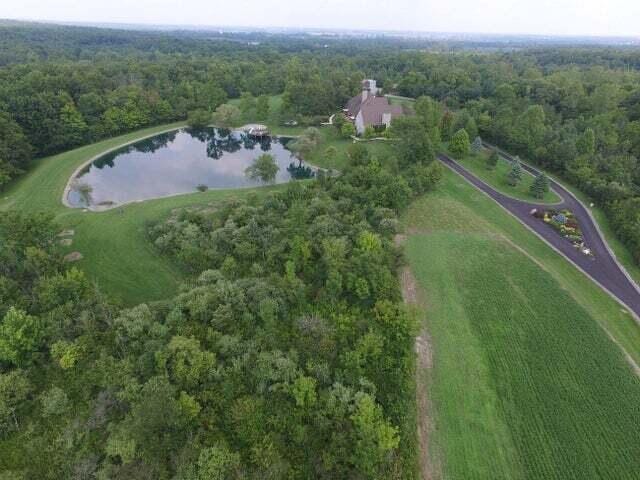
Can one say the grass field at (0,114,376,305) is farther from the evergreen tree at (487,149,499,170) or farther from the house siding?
the evergreen tree at (487,149,499,170)

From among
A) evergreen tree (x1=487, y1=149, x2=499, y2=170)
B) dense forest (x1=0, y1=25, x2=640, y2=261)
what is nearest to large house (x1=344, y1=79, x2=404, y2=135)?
dense forest (x1=0, y1=25, x2=640, y2=261)

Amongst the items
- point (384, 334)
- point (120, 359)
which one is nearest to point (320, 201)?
point (384, 334)

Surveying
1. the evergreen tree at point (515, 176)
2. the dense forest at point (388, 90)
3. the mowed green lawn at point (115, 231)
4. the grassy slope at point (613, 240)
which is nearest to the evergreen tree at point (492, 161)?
the evergreen tree at point (515, 176)

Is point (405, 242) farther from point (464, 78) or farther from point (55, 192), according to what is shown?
point (464, 78)

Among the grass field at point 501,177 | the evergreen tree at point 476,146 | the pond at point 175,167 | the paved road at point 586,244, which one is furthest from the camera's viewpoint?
the evergreen tree at point 476,146

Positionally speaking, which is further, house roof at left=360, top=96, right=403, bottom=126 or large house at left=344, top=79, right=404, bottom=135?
house roof at left=360, top=96, right=403, bottom=126

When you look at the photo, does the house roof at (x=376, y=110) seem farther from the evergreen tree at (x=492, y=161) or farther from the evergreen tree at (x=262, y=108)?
the evergreen tree at (x=492, y=161)
